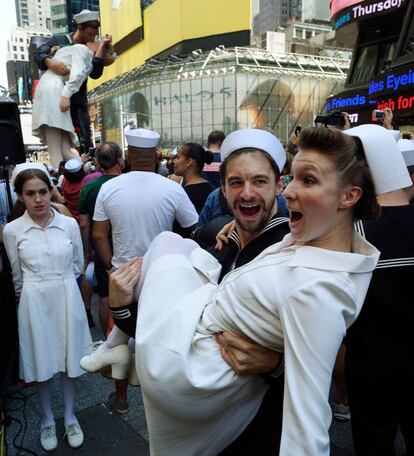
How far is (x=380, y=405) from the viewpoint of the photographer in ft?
7.70

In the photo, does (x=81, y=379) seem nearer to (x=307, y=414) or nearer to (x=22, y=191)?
(x=22, y=191)

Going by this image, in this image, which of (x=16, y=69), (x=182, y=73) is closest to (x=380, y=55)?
(x=182, y=73)

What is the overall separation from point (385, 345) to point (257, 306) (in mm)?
1437

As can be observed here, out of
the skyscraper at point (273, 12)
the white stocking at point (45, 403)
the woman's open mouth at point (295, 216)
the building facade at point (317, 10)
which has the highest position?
the skyscraper at point (273, 12)

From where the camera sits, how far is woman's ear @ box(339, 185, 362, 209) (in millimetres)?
1304

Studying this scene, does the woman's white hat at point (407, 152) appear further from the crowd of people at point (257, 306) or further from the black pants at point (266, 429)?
the black pants at point (266, 429)

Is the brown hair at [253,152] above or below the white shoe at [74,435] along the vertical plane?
above

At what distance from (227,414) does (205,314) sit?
0.33 metres

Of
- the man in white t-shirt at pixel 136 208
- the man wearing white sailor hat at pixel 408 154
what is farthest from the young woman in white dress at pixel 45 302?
the man wearing white sailor hat at pixel 408 154

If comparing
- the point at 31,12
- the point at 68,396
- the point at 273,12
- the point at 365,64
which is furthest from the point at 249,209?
the point at 31,12

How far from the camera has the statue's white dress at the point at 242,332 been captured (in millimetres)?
1083

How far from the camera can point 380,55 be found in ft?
70.0

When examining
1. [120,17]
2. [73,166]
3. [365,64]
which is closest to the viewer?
[73,166]

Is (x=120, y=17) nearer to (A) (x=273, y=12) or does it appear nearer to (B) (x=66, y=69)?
(B) (x=66, y=69)
